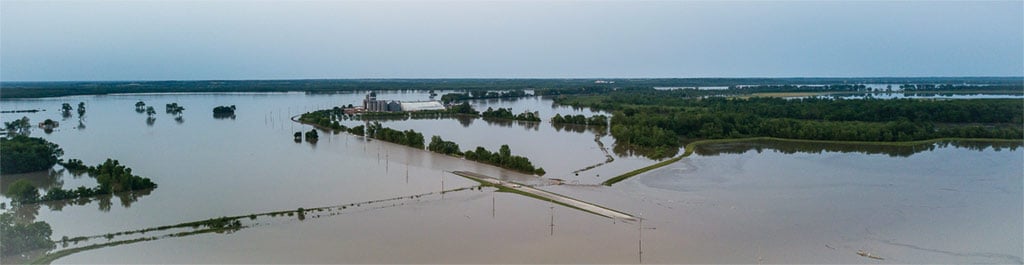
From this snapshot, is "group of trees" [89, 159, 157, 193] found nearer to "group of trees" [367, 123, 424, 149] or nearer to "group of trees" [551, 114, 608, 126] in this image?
"group of trees" [367, 123, 424, 149]

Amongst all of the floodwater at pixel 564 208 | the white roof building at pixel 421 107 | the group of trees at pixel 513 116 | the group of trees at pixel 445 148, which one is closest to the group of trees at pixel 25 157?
the floodwater at pixel 564 208

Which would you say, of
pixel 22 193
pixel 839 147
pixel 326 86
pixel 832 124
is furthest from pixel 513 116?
pixel 326 86

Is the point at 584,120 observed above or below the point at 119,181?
above

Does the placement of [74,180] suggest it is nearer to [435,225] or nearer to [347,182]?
[347,182]

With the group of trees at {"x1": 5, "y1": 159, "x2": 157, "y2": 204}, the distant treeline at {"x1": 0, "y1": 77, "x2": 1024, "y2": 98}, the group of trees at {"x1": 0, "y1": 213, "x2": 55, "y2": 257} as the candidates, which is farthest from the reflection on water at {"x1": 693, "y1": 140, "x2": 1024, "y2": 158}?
the distant treeline at {"x1": 0, "y1": 77, "x2": 1024, "y2": 98}

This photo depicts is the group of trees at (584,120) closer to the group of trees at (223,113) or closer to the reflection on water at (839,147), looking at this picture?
the reflection on water at (839,147)

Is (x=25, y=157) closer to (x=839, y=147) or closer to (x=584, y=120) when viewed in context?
(x=584, y=120)

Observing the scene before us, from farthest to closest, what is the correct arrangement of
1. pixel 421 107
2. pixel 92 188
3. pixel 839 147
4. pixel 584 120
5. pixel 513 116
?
1. pixel 421 107
2. pixel 513 116
3. pixel 584 120
4. pixel 839 147
5. pixel 92 188
